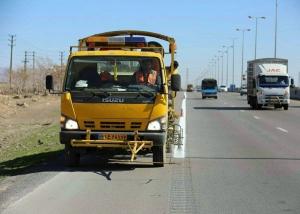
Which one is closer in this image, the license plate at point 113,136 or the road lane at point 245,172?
the road lane at point 245,172

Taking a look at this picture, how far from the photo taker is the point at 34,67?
132250 mm

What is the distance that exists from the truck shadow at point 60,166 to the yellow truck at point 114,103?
0.34m

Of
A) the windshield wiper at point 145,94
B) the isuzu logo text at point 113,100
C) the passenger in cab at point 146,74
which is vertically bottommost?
the isuzu logo text at point 113,100

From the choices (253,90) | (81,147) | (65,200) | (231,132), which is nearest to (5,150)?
(231,132)

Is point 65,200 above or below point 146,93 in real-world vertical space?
below

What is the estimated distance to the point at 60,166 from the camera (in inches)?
494

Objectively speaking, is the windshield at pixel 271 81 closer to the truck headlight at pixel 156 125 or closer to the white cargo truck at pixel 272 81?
the white cargo truck at pixel 272 81

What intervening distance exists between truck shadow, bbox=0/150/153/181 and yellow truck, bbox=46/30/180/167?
13.5 inches

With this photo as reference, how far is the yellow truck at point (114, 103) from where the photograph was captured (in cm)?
1162

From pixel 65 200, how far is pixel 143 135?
319 cm

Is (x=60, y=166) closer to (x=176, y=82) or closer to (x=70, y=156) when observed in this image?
(x=70, y=156)

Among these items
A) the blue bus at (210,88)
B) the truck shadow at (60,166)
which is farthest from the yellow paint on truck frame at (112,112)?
the blue bus at (210,88)

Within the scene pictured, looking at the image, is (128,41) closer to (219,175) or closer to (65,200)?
(219,175)

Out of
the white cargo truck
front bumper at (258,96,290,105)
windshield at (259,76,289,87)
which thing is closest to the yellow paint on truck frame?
the white cargo truck
